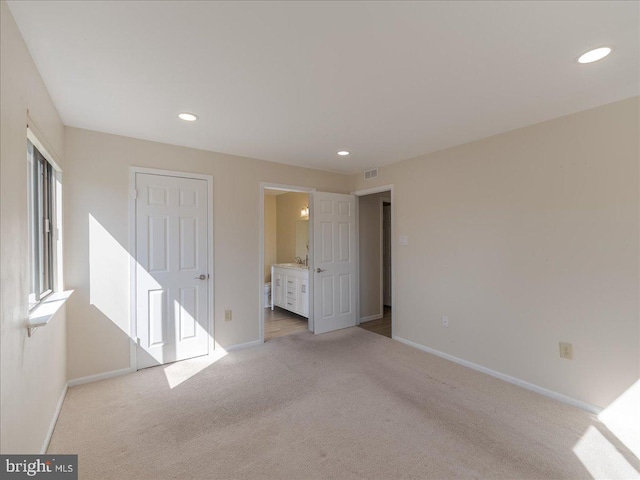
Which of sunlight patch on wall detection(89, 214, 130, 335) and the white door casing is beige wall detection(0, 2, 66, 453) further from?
the white door casing

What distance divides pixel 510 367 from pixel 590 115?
2278 millimetres

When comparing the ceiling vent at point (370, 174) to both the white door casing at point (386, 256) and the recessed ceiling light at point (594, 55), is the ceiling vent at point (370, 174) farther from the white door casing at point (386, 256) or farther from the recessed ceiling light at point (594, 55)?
the recessed ceiling light at point (594, 55)

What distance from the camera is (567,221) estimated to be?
250cm

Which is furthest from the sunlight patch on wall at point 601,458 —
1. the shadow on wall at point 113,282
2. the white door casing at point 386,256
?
the white door casing at point 386,256

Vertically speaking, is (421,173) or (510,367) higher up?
(421,173)

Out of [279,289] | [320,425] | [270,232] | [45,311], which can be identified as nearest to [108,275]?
[45,311]

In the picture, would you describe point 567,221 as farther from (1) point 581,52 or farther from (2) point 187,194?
(2) point 187,194

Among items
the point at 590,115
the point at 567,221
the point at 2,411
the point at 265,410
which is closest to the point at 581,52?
the point at 590,115

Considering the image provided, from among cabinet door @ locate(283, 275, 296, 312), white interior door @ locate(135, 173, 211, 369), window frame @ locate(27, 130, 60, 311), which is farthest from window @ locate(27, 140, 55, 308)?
cabinet door @ locate(283, 275, 296, 312)

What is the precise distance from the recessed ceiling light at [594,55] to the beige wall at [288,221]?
177 inches

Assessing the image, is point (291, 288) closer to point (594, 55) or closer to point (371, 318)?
point (371, 318)

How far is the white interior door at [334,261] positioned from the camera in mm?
4270

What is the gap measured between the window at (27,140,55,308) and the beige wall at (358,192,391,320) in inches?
146

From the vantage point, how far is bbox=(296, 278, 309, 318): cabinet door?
4.80 m
